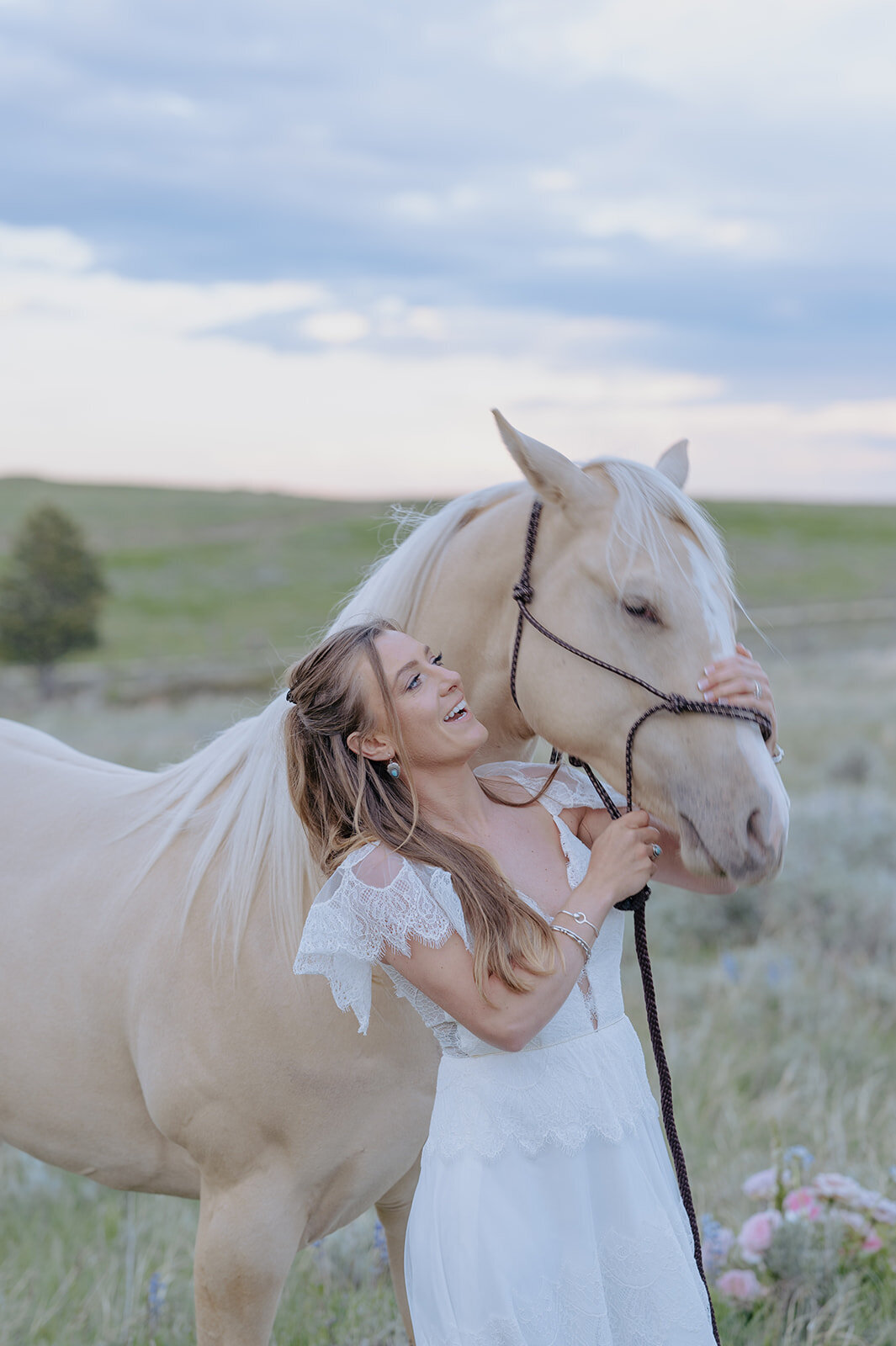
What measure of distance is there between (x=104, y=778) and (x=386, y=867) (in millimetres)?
1201

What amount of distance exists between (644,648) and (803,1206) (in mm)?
A: 1965

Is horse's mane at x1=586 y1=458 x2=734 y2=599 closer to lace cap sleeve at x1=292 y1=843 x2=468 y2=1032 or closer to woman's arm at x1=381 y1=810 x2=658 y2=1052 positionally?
woman's arm at x1=381 y1=810 x2=658 y2=1052

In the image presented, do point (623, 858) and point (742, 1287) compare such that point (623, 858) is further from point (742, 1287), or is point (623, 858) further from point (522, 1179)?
point (742, 1287)

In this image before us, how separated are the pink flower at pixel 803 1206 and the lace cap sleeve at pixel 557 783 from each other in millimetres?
1553

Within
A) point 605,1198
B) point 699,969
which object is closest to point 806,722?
point 699,969

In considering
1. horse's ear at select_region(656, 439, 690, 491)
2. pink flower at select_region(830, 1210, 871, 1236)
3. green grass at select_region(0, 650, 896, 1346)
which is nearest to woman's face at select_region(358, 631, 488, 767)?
horse's ear at select_region(656, 439, 690, 491)

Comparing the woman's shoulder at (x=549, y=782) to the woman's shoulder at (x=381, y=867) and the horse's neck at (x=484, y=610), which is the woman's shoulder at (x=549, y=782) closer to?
the horse's neck at (x=484, y=610)

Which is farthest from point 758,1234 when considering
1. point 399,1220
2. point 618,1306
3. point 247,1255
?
point 247,1255

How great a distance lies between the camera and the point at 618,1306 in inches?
68.8

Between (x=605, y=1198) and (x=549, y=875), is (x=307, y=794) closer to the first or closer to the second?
(x=549, y=875)

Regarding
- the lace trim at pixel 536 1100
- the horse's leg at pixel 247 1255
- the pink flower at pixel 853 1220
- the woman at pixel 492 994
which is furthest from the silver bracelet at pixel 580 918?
the pink flower at pixel 853 1220

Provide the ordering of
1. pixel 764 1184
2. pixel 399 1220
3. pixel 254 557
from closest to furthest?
pixel 399 1220 < pixel 764 1184 < pixel 254 557

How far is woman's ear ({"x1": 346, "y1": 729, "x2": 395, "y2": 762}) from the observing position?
1804 mm

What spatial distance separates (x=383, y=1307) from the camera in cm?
280
